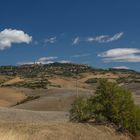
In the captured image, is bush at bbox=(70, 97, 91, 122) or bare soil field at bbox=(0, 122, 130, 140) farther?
bush at bbox=(70, 97, 91, 122)

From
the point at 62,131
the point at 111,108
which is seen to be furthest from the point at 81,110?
the point at 62,131

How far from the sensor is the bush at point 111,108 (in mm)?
30750

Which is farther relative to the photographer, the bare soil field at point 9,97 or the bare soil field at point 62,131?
the bare soil field at point 9,97

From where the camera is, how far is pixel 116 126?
30922 mm

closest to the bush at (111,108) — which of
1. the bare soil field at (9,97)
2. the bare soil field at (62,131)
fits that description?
the bare soil field at (62,131)

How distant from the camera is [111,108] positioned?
31.1 metres

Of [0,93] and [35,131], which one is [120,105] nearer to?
[35,131]

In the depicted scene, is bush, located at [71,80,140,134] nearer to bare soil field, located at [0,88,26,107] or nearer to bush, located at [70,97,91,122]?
bush, located at [70,97,91,122]

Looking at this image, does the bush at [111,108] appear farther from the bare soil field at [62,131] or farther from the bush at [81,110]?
the bare soil field at [62,131]

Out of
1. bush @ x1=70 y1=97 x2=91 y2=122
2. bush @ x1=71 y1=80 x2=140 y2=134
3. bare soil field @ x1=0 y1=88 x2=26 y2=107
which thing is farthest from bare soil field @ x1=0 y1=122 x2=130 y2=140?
bare soil field @ x1=0 y1=88 x2=26 y2=107

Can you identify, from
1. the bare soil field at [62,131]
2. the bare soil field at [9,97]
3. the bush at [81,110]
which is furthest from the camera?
the bare soil field at [9,97]

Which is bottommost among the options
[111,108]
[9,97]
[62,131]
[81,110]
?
[9,97]

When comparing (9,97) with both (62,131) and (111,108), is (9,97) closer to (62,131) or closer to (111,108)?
(111,108)

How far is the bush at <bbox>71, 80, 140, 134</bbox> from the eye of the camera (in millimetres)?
30750
